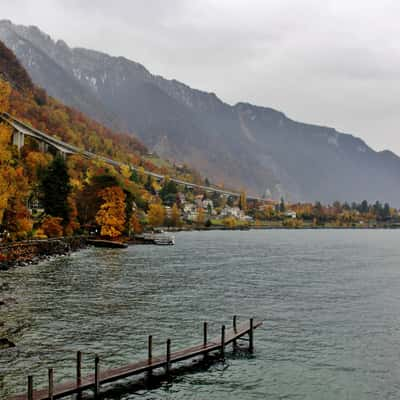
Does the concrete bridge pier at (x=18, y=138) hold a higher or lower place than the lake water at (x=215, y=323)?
higher

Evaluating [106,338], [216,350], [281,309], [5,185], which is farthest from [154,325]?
[5,185]

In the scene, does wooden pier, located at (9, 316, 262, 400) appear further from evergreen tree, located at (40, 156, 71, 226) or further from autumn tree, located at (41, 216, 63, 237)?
Result: evergreen tree, located at (40, 156, 71, 226)

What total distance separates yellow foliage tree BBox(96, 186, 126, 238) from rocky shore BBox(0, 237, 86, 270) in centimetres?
2149

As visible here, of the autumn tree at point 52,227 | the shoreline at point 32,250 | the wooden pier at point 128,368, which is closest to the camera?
the wooden pier at point 128,368

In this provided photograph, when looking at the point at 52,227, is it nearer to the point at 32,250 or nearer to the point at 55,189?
the point at 55,189

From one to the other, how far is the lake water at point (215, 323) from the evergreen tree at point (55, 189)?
29.0 meters

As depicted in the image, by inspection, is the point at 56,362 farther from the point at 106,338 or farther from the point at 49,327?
the point at 49,327

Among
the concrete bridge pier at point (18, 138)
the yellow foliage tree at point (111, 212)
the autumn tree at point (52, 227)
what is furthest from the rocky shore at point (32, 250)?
the concrete bridge pier at point (18, 138)

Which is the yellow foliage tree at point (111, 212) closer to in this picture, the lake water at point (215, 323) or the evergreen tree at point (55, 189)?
the evergreen tree at point (55, 189)

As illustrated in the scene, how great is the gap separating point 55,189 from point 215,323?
7567cm

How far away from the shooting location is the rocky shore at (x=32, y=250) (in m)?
76.8

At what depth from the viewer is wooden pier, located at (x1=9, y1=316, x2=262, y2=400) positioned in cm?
2589

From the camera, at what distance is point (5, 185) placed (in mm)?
63562

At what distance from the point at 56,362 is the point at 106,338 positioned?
20.9 ft
